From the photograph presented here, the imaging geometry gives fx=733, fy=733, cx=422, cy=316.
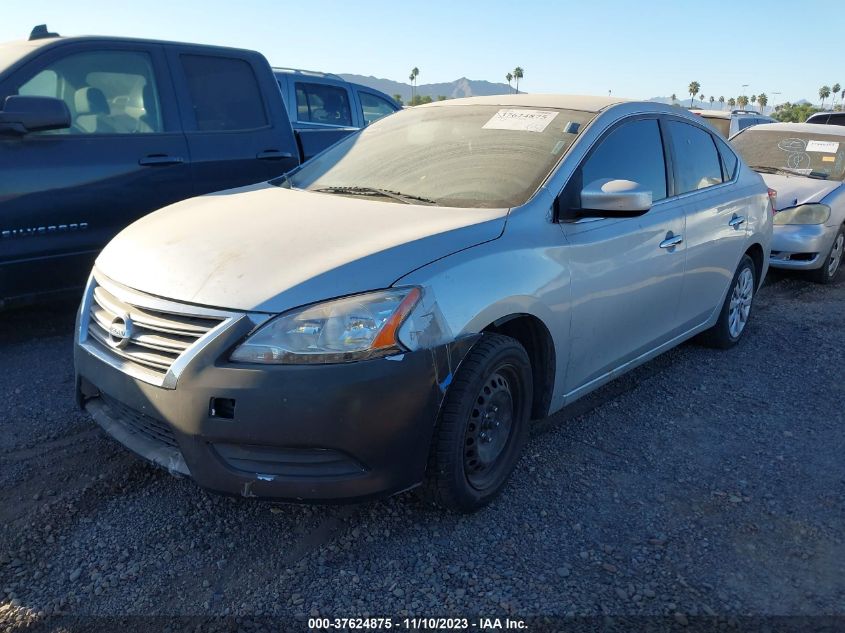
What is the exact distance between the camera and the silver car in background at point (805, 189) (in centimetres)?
728

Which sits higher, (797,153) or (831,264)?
(797,153)

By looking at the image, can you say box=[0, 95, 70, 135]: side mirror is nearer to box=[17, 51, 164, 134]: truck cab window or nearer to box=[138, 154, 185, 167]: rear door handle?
box=[17, 51, 164, 134]: truck cab window

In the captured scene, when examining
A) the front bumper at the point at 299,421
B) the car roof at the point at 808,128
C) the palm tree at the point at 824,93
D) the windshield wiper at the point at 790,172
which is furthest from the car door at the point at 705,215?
the palm tree at the point at 824,93

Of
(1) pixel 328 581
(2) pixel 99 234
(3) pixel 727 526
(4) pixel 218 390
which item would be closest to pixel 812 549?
(3) pixel 727 526

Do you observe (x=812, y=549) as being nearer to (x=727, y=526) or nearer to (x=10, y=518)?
(x=727, y=526)

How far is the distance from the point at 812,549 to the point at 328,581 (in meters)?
1.88

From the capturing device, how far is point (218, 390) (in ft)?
7.93

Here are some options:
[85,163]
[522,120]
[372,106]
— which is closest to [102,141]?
[85,163]

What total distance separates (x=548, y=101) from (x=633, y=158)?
548 millimetres

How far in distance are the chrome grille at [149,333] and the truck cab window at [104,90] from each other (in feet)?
7.22

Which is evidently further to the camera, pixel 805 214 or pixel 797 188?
pixel 797 188

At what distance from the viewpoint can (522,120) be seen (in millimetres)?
3740

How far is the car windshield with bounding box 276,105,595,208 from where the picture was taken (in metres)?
3.33

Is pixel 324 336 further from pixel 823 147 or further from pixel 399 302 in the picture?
pixel 823 147
